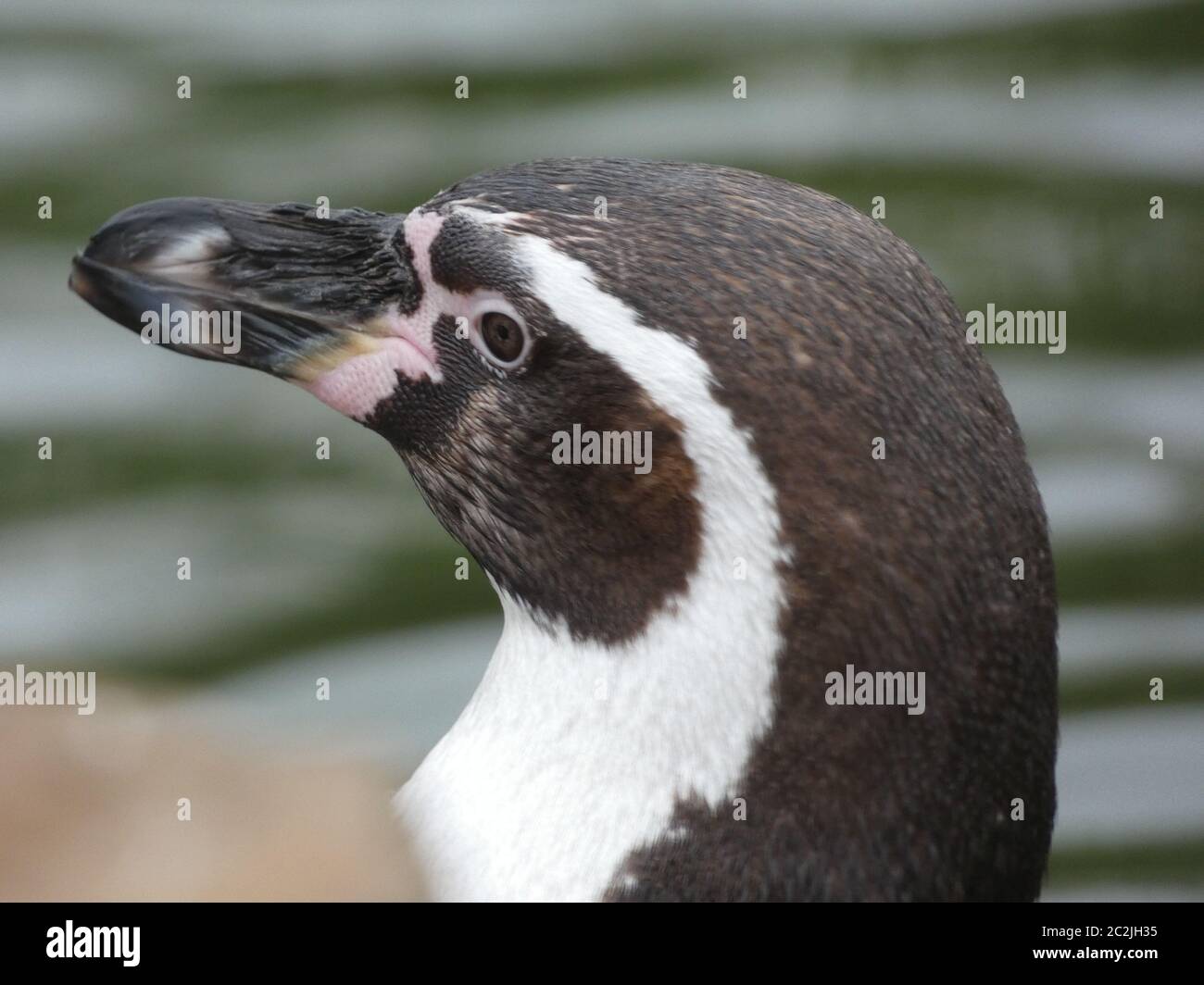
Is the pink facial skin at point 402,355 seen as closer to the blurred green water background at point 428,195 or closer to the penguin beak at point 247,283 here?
the penguin beak at point 247,283

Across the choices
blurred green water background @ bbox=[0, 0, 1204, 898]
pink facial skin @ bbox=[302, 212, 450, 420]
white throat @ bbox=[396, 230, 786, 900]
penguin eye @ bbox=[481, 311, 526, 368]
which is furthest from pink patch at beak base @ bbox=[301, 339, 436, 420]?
blurred green water background @ bbox=[0, 0, 1204, 898]

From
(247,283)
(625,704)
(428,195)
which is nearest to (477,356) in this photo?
(247,283)

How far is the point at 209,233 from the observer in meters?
2.70

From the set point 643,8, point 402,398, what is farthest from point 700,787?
point 643,8

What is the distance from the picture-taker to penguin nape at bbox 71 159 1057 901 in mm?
2328

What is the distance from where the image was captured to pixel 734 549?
93.7 inches

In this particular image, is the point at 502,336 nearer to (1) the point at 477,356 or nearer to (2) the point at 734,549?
(1) the point at 477,356

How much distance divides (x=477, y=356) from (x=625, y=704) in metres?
0.45

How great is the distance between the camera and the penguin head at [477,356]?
7.93ft

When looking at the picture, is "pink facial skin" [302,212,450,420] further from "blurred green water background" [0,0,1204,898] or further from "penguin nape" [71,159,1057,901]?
"blurred green water background" [0,0,1204,898]

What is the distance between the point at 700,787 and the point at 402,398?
24.6 inches

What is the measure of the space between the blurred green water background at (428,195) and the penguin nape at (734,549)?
167 cm

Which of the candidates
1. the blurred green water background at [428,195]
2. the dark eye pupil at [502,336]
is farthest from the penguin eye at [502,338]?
the blurred green water background at [428,195]
